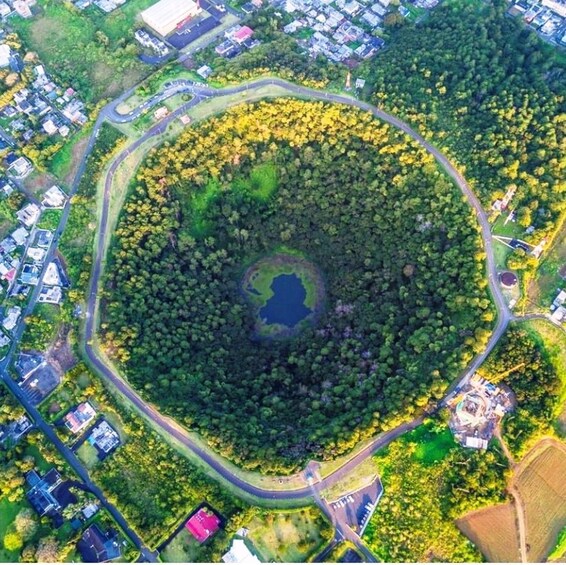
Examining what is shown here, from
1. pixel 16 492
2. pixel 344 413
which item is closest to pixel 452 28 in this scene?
pixel 344 413

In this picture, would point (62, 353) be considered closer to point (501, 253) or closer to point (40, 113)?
point (40, 113)

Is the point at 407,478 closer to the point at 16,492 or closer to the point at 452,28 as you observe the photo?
the point at 16,492

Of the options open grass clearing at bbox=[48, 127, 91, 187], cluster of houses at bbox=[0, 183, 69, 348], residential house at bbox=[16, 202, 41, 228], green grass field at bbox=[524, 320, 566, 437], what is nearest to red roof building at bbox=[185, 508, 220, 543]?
cluster of houses at bbox=[0, 183, 69, 348]

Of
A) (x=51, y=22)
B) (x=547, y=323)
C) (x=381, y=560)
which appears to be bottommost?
(x=381, y=560)

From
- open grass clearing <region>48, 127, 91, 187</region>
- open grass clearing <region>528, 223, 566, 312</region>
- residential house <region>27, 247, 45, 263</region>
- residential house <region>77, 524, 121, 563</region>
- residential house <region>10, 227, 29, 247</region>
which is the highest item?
open grass clearing <region>48, 127, 91, 187</region>

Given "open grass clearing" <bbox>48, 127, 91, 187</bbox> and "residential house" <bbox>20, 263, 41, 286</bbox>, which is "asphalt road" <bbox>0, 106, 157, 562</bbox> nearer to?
"residential house" <bbox>20, 263, 41, 286</bbox>
